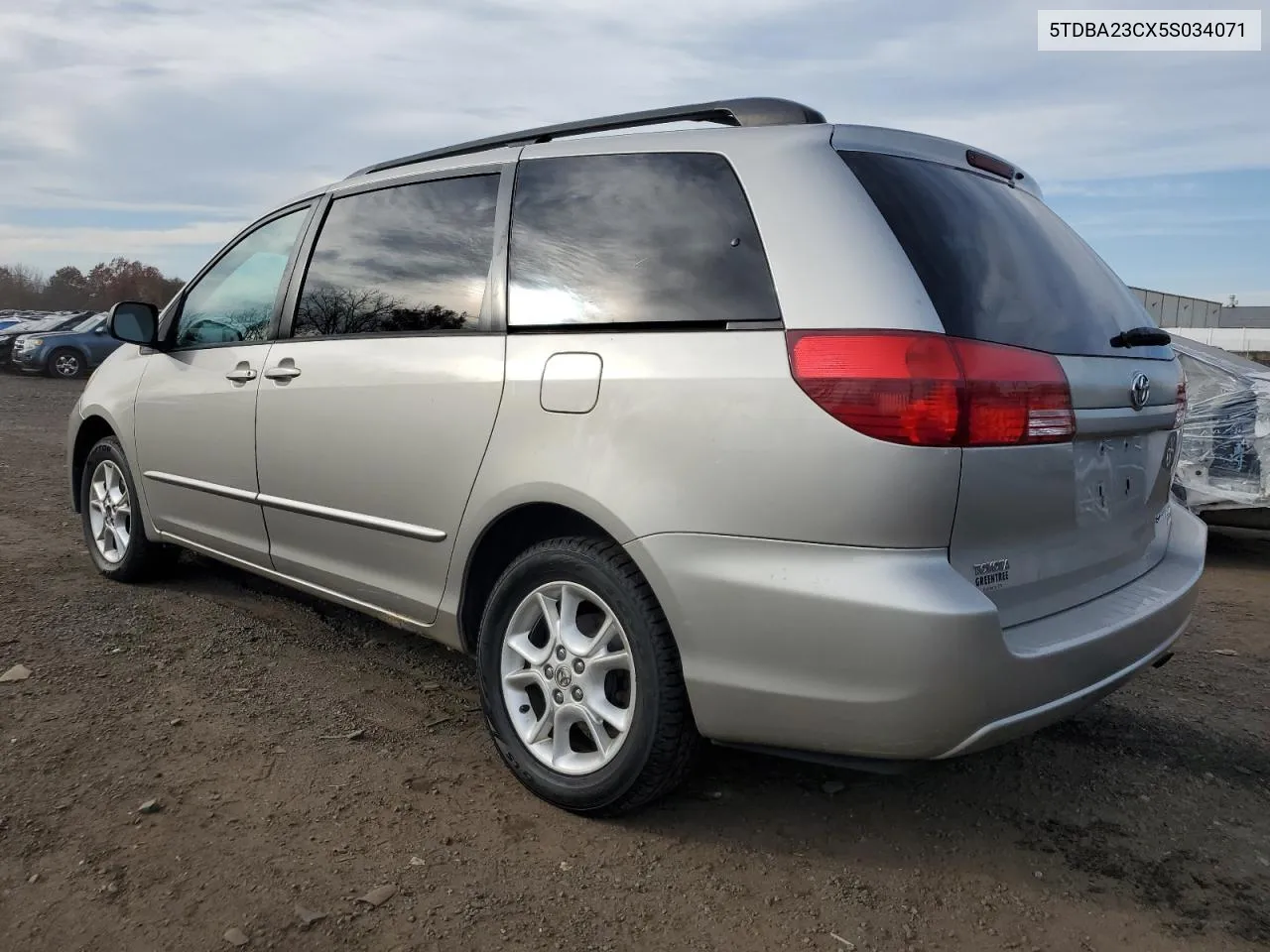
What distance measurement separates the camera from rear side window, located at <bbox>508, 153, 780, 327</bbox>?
253cm

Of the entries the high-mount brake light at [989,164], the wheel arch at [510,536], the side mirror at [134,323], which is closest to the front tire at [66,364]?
the side mirror at [134,323]

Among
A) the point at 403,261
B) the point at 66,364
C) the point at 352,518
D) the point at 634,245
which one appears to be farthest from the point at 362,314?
the point at 66,364

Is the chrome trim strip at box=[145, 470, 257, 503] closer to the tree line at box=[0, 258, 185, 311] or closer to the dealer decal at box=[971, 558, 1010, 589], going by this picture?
the dealer decal at box=[971, 558, 1010, 589]

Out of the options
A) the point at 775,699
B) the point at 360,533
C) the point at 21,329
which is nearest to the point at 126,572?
the point at 360,533

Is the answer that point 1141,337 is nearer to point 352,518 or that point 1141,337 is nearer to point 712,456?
point 712,456

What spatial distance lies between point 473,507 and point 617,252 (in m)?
0.82

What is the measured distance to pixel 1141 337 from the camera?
9.41ft

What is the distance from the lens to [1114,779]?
311cm

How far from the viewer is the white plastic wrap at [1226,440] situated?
237 inches

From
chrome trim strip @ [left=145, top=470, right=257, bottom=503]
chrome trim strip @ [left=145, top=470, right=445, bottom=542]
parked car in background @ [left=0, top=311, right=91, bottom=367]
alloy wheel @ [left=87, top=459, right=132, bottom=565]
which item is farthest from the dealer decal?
parked car in background @ [left=0, top=311, right=91, bottom=367]

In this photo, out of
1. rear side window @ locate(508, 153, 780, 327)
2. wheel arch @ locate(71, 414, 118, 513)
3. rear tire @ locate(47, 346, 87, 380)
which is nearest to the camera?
rear side window @ locate(508, 153, 780, 327)

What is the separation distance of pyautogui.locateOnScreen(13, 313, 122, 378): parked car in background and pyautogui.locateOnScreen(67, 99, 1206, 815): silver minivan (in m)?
19.7

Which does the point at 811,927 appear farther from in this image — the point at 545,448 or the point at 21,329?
the point at 21,329

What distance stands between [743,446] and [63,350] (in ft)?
71.4
